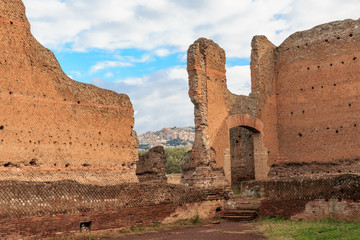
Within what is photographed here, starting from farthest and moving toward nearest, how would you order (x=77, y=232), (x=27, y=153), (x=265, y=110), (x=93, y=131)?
(x=265, y=110)
(x=93, y=131)
(x=27, y=153)
(x=77, y=232)

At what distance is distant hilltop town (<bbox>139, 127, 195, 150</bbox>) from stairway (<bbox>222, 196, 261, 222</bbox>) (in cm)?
8652

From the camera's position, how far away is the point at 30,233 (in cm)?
738

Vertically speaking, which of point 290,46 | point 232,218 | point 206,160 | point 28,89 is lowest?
point 232,218

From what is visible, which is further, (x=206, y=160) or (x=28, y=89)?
(x=206, y=160)

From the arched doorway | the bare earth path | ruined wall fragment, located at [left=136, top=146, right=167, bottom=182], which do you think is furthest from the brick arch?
the bare earth path

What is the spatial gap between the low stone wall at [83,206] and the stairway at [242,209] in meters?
0.82

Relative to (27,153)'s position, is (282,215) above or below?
below

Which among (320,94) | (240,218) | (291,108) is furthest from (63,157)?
(320,94)

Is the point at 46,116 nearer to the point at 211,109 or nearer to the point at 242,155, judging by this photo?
the point at 211,109

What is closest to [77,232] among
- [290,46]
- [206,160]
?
[206,160]

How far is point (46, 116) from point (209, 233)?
5.69 m

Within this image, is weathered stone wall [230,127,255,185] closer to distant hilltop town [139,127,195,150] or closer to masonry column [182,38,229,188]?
masonry column [182,38,229,188]

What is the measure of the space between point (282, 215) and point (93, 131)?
5.99 m

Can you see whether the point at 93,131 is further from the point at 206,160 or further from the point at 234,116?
the point at 234,116
